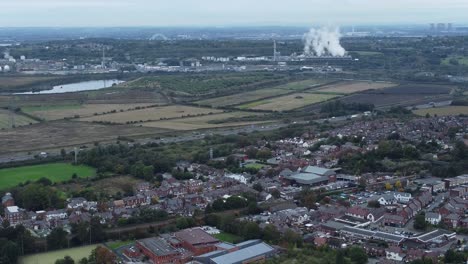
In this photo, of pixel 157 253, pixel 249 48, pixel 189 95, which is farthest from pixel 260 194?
pixel 249 48

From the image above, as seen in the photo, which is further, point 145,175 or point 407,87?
point 407,87

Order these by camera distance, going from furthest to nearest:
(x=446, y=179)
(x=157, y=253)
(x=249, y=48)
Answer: (x=249, y=48) → (x=446, y=179) → (x=157, y=253)

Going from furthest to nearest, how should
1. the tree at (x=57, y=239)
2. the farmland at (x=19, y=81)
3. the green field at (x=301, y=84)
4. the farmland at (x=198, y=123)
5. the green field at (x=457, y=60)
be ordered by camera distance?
the green field at (x=457, y=60) → the farmland at (x=19, y=81) → the green field at (x=301, y=84) → the farmland at (x=198, y=123) → the tree at (x=57, y=239)

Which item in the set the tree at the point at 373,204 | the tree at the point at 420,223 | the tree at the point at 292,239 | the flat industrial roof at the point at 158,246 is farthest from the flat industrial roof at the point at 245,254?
the tree at the point at 373,204

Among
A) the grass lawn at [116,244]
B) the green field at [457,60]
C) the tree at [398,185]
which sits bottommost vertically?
the grass lawn at [116,244]

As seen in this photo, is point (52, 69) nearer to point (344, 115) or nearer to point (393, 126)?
point (344, 115)

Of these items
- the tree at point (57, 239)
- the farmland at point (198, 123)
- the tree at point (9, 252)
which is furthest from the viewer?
the farmland at point (198, 123)

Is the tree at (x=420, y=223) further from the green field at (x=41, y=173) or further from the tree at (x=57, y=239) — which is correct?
the green field at (x=41, y=173)
